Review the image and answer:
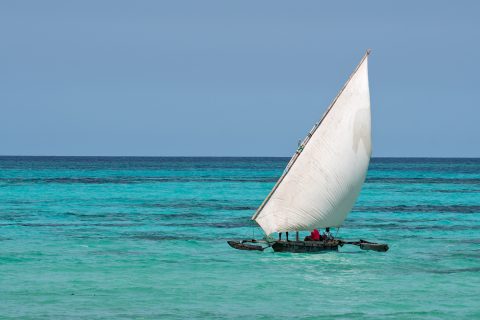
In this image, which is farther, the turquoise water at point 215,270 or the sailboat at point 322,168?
the sailboat at point 322,168

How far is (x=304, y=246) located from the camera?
3881 cm

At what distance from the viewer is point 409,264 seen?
37.7 metres

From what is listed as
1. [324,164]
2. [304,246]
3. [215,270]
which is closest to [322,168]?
[324,164]

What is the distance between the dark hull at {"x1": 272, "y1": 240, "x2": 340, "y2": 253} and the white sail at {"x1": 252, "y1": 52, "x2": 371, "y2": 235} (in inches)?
39.0

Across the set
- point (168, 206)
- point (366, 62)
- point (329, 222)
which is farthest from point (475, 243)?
point (168, 206)

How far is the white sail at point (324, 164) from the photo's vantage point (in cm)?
3922

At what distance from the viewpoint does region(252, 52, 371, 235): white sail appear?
39.2 m

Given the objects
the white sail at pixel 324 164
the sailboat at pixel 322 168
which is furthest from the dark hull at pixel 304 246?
the white sail at pixel 324 164

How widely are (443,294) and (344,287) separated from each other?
339 cm

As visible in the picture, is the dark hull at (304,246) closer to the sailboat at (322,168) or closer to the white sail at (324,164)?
the sailboat at (322,168)

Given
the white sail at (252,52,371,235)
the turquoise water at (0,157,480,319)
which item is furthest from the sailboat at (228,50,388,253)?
the turquoise water at (0,157,480,319)

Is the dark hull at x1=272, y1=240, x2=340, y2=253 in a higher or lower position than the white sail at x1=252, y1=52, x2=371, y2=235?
lower

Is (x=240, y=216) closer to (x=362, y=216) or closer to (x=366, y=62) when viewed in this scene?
(x=362, y=216)

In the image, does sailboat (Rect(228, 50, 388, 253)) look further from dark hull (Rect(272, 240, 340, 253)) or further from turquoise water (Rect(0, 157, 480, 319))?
turquoise water (Rect(0, 157, 480, 319))
